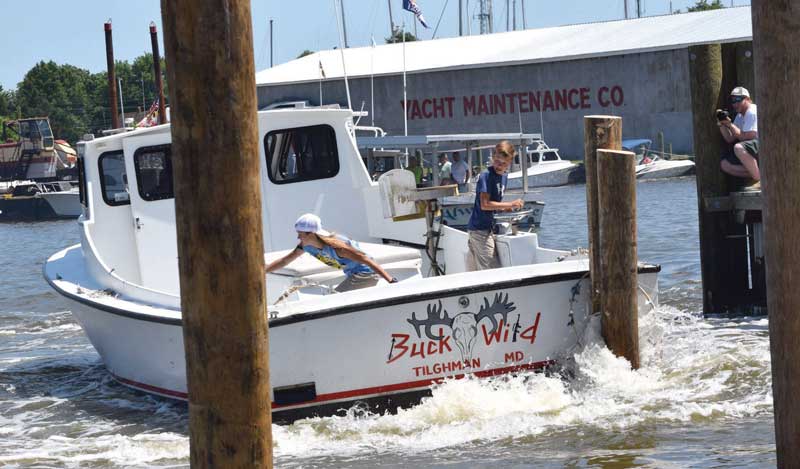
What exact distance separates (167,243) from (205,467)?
7138 millimetres

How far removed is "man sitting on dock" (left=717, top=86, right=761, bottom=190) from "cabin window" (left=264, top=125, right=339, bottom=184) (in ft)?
12.7

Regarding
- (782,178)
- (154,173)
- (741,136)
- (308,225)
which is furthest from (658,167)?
(782,178)

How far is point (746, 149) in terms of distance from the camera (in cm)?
1162

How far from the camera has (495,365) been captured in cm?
872

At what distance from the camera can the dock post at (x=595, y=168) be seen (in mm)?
8469

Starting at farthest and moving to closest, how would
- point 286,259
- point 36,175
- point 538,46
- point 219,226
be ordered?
1. point 36,175
2. point 538,46
3. point 286,259
4. point 219,226

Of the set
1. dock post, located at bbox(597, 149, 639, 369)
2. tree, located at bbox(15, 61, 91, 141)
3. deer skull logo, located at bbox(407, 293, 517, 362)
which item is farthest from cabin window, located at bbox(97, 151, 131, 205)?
tree, located at bbox(15, 61, 91, 141)

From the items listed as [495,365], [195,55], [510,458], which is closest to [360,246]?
[495,365]

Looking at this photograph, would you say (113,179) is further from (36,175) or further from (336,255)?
(36,175)

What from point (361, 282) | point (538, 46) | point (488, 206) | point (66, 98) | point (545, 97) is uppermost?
point (66, 98)

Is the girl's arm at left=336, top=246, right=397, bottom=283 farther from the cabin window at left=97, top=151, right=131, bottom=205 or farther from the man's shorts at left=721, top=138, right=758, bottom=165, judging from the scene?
the man's shorts at left=721, top=138, right=758, bottom=165

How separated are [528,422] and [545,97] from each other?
41376 mm

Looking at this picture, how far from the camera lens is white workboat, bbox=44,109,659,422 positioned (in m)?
8.50

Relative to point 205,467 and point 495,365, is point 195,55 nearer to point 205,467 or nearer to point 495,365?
point 205,467
